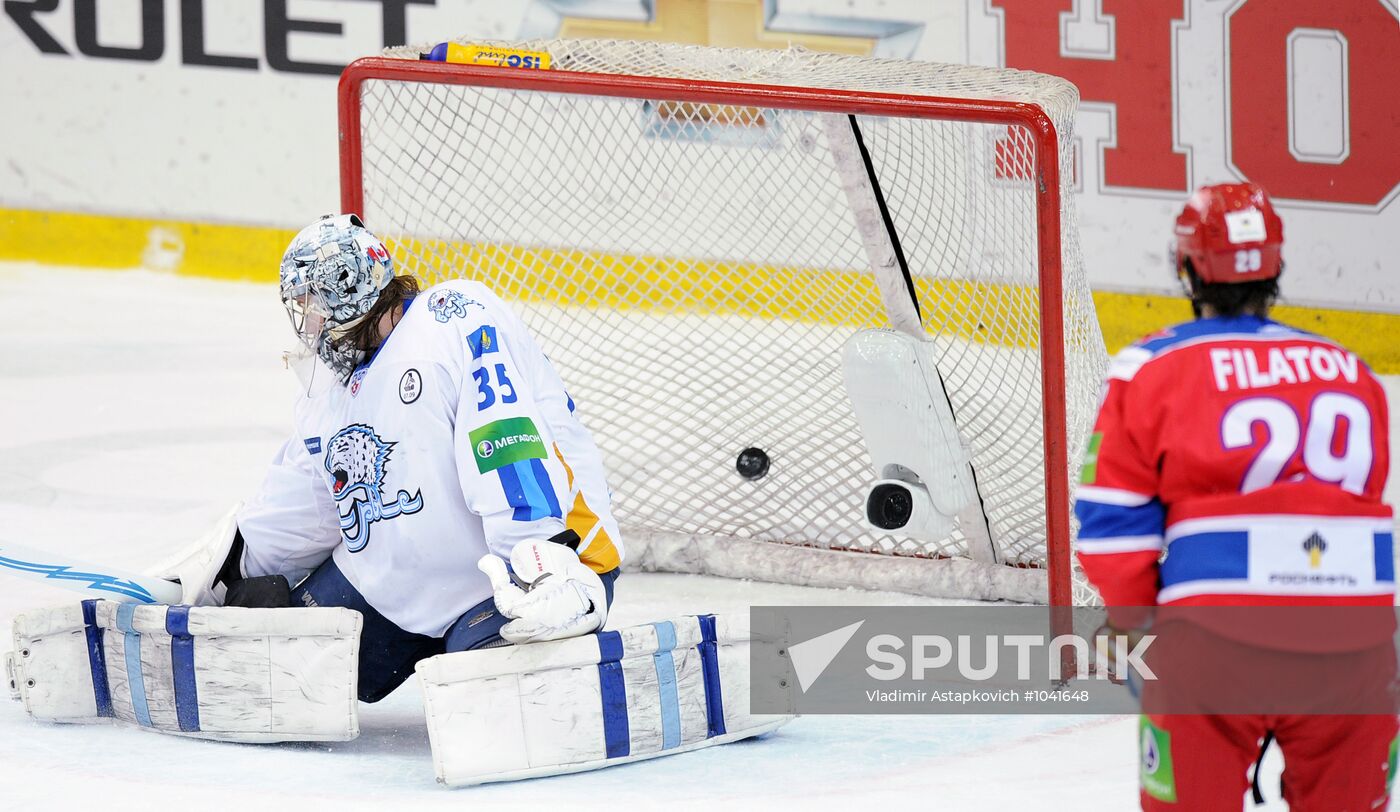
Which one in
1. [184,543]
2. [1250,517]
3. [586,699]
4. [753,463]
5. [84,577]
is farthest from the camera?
[184,543]

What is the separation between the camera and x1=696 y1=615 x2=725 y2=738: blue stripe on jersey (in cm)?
242

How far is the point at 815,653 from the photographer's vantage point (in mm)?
2992

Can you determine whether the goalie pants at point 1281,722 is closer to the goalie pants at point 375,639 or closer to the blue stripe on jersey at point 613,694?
the blue stripe on jersey at point 613,694

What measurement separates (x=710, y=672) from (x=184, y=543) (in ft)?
5.81

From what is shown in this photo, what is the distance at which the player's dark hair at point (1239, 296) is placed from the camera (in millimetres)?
1618

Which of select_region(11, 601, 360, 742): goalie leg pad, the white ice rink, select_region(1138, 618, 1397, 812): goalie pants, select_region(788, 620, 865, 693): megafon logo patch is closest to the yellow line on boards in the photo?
the white ice rink

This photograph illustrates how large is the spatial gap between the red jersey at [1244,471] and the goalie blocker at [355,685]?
90cm

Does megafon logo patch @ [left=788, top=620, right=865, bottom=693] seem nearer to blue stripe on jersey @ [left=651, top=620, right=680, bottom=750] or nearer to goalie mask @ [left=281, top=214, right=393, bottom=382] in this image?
blue stripe on jersey @ [left=651, top=620, right=680, bottom=750]

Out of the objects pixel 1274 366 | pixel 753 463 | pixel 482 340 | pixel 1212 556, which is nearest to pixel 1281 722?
pixel 1212 556

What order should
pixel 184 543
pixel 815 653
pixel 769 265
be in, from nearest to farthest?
1. pixel 815 653
2. pixel 184 543
3. pixel 769 265

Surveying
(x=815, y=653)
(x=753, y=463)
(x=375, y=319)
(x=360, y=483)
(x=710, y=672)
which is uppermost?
(x=375, y=319)

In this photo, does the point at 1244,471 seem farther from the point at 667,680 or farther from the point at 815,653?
the point at 815,653

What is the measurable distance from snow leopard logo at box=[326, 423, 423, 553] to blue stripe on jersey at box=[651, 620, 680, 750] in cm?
36

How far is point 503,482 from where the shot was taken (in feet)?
7.45
